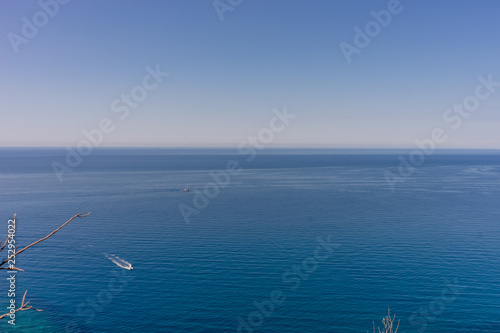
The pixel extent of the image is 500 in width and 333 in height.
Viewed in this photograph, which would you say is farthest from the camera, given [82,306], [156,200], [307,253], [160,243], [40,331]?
[156,200]

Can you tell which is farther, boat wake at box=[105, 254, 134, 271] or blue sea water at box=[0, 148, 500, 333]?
boat wake at box=[105, 254, 134, 271]

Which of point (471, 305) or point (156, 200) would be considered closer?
point (471, 305)

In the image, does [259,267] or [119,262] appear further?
[119,262]

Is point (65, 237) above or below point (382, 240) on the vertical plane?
below

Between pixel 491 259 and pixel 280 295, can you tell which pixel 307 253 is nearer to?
pixel 280 295

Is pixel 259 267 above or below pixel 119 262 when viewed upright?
above

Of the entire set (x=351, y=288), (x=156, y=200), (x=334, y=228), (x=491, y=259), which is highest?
(x=156, y=200)

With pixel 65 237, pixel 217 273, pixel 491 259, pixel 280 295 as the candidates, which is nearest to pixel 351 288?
pixel 280 295

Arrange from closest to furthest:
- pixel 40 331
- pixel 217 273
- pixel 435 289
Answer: pixel 40 331, pixel 435 289, pixel 217 273
